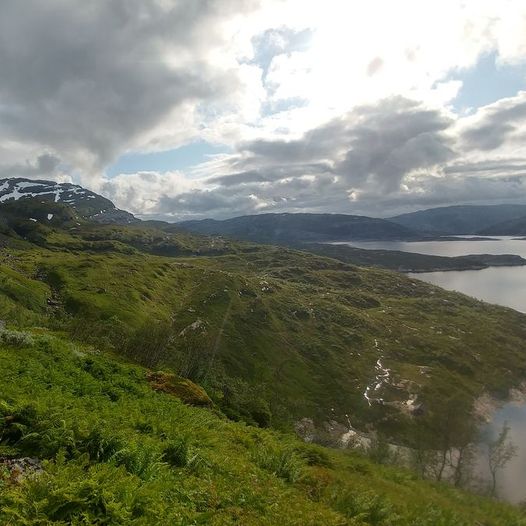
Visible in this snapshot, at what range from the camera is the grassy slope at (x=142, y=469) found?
37.1ft

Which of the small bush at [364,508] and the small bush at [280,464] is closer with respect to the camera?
the small bush at [364,508]

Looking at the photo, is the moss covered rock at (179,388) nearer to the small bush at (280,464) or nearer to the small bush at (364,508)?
the small bush at (280,464)

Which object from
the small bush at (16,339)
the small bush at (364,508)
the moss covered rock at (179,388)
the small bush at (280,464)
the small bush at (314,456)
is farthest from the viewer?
the moss covered rock at (179,388)

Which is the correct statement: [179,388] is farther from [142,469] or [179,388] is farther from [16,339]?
[142,469]

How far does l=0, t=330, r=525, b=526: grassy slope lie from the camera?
11.3 metres

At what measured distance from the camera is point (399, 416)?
168250mm

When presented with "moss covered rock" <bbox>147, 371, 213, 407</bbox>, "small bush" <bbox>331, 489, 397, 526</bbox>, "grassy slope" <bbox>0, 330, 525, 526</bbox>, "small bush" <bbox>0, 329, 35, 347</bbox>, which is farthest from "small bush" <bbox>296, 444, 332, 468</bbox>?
"small bush" <bbox>0, 329, 35, 347</bbox>

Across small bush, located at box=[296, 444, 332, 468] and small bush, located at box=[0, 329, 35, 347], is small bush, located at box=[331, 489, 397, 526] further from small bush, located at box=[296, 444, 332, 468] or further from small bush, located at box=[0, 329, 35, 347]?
small bush, located at box=[0, 329, 35, 347]

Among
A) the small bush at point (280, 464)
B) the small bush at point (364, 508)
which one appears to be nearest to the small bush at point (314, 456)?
the small bush at point (280, 464)

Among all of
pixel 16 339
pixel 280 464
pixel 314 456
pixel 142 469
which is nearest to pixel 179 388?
pixel 314 456

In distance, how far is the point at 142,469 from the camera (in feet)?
47.8

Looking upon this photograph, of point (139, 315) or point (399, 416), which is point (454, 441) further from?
point (139, 315)

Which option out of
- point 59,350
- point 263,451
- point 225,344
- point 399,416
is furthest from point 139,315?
point 263,451

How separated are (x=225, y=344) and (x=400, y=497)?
174 metres
